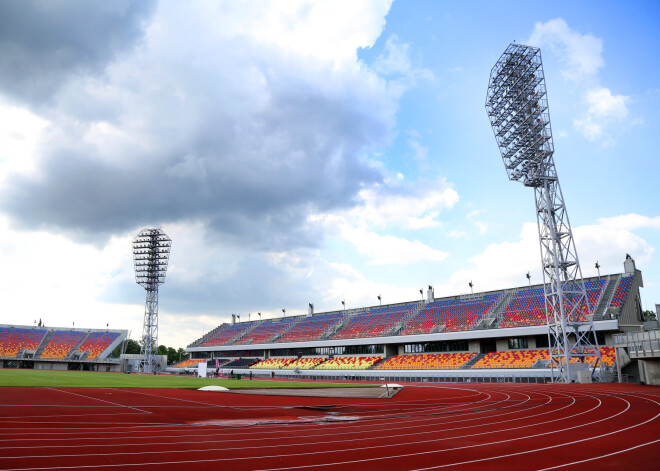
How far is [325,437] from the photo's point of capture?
12.8 meters

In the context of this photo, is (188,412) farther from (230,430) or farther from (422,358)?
(422,358)

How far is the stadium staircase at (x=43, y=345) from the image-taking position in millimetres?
91000

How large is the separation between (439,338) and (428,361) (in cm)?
369

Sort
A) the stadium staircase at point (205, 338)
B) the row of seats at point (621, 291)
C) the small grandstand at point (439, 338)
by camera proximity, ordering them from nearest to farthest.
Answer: the small grandstand at point (439, 338) → the row of seats at point (621, 291) → the stadium staircase at point (205, 338)

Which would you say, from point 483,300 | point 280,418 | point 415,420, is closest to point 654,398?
point 415,420

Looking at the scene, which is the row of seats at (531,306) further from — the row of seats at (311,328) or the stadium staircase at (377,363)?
the row of seats at (311,328)

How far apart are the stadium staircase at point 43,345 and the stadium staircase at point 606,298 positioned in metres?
94.9

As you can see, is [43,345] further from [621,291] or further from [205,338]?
[621,291]

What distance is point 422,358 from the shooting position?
60.7m

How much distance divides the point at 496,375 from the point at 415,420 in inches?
1351

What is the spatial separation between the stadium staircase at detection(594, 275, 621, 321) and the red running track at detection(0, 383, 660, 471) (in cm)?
3026

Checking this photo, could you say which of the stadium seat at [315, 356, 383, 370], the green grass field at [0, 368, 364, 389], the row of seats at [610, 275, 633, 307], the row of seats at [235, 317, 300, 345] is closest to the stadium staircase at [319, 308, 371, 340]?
the stadium seat at [315, 356, 383, 370]

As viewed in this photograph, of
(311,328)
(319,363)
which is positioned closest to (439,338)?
(319,363)

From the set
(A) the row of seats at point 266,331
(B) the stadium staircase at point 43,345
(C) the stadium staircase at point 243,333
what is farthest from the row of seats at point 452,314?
(B) the stadium staircase at point 43,345
